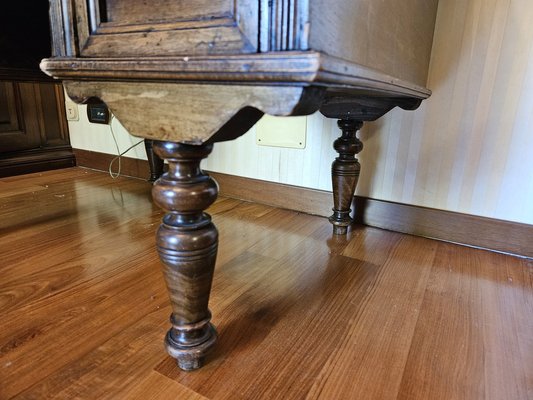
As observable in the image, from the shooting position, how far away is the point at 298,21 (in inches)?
13.6

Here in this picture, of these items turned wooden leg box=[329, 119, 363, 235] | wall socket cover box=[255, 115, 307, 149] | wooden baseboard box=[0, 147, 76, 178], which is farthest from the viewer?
wooden baseboard box=[0, 147, 76, 178]

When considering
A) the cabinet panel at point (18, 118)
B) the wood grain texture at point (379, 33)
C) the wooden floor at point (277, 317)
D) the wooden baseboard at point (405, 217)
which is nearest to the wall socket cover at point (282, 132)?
→ the wooden baseboard at point (405, 217)

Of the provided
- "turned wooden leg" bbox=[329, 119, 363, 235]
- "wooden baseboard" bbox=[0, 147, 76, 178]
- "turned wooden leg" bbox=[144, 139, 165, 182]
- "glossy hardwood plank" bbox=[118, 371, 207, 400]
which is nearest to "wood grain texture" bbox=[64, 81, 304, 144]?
"glossy hardwood plank" bbox=[118, 371, 207, 400]

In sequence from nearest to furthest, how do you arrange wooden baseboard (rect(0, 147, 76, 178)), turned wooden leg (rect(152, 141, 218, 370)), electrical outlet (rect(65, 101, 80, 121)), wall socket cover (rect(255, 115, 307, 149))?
turned wooden leg (rect(152, 141, 218, 370)) → wall socket cover (rect(255, 115, 307, 149)) → wooden baseboard (rect(0, 147, 76, 178)) → electrical outlet (rect(65, 101, 80, 121))

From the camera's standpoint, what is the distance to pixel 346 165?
3.26ft

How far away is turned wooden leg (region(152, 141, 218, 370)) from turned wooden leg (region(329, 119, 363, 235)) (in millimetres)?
592

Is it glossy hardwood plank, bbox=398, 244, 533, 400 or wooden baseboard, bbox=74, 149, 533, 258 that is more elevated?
wooden baseboard, bbox=74, 149, 533, 258

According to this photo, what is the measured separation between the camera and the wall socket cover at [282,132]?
122cm

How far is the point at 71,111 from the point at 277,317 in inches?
66.5

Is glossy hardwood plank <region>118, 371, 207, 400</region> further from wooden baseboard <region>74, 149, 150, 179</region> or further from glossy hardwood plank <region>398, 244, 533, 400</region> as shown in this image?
wooden baseboard <region>74, 149, 150, 179</region>

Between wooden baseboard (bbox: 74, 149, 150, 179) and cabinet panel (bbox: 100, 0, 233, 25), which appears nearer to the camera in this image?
cabinet panel (bbox: 100, 0, 233, 25)

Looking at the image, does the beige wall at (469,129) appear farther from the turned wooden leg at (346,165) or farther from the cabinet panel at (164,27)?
the cabinet panel at (164,27)

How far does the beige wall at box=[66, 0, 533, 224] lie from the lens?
88cm

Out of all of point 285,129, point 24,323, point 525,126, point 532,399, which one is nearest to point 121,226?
point 24,323
